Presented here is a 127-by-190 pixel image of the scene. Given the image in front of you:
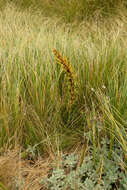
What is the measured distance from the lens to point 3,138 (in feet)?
4.76

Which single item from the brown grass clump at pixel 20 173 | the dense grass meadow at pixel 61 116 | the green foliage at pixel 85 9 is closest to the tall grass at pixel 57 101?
the dense grass meadow at pixel 61 116

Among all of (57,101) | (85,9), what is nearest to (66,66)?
(57,101)

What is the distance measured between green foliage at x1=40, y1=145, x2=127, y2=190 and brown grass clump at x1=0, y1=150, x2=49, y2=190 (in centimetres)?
5

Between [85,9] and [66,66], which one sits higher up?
[85,9]

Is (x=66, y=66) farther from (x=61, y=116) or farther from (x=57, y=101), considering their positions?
(x=61, y=116)

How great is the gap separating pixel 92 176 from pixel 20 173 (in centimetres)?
40

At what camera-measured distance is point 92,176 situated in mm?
1194

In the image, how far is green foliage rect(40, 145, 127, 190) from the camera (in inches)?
45.1

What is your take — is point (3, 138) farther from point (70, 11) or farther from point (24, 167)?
point (70, 11)

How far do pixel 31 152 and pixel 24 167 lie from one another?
11 cm

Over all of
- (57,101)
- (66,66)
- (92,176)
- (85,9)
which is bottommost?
(92,176)

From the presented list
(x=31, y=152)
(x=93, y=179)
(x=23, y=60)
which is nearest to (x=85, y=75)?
(x=23, y=60)

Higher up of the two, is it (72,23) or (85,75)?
(72,23)

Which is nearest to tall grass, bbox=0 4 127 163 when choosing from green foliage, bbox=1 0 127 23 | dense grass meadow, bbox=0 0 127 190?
dense grass meadow, bbox=0 0 127 190
